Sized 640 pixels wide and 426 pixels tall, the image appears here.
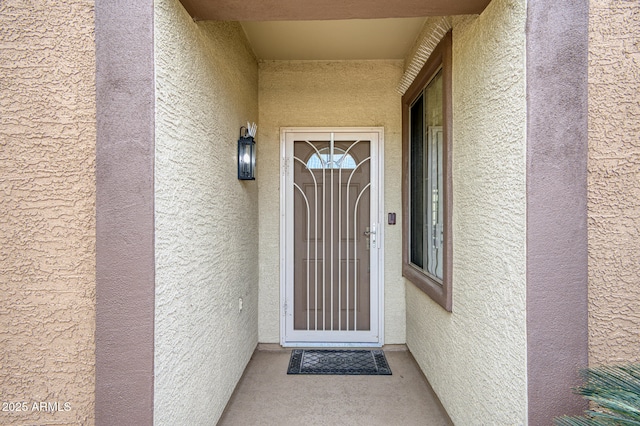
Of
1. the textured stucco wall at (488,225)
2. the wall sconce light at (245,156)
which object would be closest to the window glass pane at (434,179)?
the textured stucco wall at (488,225)

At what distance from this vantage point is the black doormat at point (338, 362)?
3.08 metres

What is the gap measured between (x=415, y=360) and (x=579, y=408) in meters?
1.89

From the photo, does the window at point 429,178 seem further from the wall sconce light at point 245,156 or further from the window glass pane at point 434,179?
the wall sconce light at point 245,156

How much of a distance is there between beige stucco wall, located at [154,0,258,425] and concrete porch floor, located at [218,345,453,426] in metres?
0.18

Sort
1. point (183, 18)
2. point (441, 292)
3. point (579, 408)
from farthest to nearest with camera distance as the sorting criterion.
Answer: point (441, 292) < point (183, 18) < point (579, 408)

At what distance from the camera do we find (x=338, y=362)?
3.25 metres

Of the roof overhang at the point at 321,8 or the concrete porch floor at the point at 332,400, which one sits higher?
the roof overhang at the point at 321,8

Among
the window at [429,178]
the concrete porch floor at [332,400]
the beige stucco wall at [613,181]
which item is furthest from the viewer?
the concrete porch floor at [332,400]

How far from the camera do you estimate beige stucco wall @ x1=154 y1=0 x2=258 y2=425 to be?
1551mm

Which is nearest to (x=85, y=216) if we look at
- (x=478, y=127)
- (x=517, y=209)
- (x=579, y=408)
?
(x=517, y=209)

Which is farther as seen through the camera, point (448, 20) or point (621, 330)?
point (448, 20)

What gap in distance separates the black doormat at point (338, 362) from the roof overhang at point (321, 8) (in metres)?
2.61

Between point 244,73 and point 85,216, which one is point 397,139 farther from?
point 85,216

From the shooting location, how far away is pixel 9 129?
1453 mm
